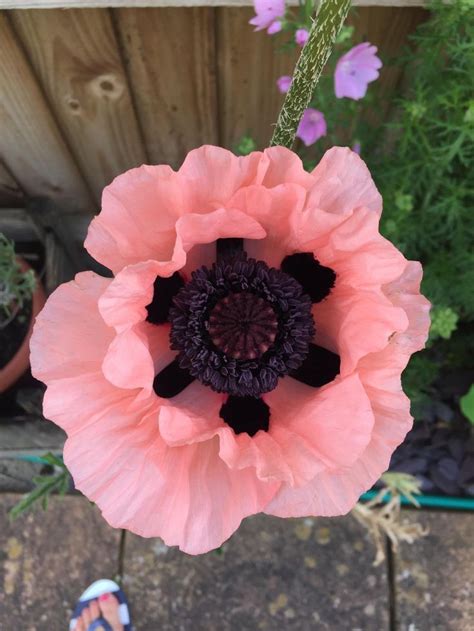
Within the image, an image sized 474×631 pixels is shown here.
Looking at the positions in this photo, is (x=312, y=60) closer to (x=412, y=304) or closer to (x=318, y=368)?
(x=412, y=304)

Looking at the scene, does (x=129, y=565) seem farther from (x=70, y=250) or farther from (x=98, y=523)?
(x=70, y=250)

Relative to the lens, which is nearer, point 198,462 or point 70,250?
point 198,462

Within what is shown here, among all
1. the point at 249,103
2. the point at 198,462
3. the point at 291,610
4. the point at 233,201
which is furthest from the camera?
the point at 291,610

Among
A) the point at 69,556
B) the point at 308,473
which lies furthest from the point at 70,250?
the point at 308,473

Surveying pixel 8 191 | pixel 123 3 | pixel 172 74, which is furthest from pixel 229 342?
pixel 8 191

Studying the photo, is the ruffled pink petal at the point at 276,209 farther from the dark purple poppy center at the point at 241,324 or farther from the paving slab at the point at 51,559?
the paving slab at the point at 51,559

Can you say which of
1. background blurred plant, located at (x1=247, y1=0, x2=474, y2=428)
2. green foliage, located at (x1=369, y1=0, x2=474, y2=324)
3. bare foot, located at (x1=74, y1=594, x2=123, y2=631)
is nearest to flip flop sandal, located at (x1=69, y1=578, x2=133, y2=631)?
bare foot, located at (x1=74, y1=594, x2=123, y2=631)
